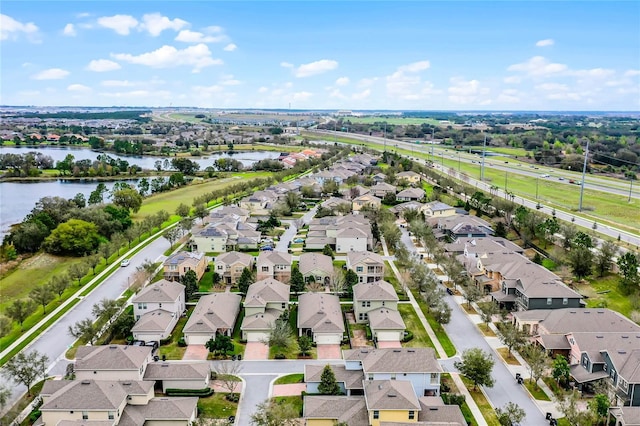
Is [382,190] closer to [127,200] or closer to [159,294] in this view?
[127,200]

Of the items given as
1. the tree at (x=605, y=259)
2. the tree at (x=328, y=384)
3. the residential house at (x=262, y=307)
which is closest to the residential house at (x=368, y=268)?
the residential house at (x=262, y=307)

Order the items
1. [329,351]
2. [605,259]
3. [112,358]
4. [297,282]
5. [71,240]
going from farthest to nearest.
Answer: [71,240], [605,259], [297,282], [329,351], [112,358]

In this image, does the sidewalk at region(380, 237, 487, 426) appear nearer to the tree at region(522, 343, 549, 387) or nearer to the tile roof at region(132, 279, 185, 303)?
the tree at region(522, 343, 549, 387)

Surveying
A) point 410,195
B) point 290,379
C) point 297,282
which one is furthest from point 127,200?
point 290,379

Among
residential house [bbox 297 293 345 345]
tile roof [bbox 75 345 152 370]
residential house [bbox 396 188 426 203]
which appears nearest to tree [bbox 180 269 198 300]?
residential house [bbox 297 293 345 345]

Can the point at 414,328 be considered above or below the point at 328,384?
below
